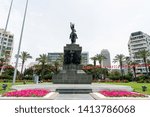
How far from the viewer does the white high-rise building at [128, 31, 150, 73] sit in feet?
427

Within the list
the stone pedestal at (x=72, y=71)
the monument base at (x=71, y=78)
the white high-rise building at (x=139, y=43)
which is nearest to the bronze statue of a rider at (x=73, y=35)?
the stone pedestal at (x=72, y=71)

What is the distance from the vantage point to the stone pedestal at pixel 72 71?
25.0 metres

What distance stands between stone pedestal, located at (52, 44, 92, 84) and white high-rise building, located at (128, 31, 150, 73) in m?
110

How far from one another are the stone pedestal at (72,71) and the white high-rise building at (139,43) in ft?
360

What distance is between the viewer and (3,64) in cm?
→ 7494

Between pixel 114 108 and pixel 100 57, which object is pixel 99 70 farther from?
pixel 114 108

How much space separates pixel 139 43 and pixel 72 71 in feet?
393

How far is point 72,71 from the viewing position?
2555 cm

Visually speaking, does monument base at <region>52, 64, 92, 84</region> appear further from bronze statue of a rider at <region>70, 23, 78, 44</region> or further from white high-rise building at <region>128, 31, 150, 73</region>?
white high-rise building at <region>128, 31, 150, 73</region>

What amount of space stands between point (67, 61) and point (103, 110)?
1897cm

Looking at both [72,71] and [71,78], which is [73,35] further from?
[71,78]

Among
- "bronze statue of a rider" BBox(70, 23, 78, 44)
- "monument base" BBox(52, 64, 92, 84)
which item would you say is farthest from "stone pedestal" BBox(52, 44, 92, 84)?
"bronze statue of a rider" BBox(70, 23, 78, 44)

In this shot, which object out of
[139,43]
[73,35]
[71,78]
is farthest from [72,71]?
[139,43]

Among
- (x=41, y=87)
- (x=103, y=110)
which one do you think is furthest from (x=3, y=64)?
(x=103, y=110)
